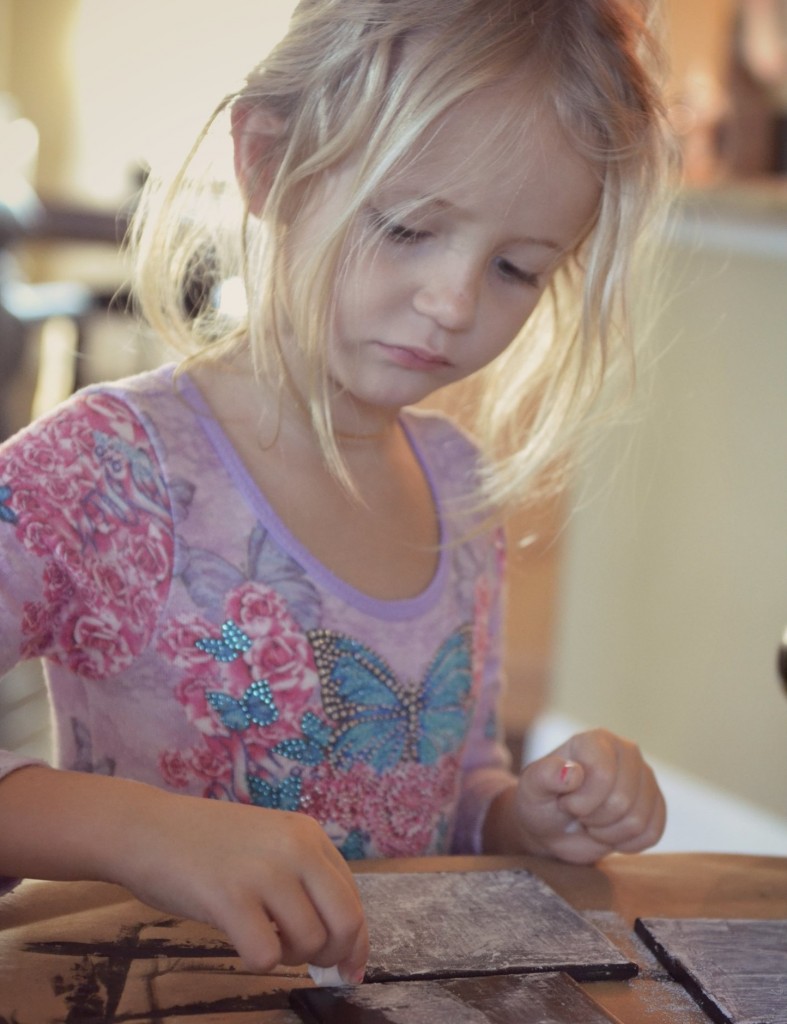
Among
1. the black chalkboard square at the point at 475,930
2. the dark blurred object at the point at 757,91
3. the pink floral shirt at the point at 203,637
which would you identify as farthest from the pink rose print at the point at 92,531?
the dark blurred object at the point at 757,91

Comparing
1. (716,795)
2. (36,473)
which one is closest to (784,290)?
(716,795)

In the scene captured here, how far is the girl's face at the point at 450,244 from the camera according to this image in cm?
81

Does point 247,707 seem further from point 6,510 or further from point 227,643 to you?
point 6,510

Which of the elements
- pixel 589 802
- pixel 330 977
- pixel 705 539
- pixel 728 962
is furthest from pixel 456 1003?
pixel 705 539

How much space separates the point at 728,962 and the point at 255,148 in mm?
582

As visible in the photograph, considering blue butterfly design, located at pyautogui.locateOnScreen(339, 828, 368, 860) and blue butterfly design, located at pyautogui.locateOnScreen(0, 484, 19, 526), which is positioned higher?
blue butterfly design, located at pyautogui.locateOnScreen(0, 484, 19, 526)

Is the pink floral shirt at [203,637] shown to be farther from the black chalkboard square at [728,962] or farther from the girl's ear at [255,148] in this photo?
the black chalkboard square at [728,962]

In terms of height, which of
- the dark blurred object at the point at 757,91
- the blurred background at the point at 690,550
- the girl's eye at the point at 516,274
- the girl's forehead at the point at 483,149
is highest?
the dark blurred object at the point at 757,91

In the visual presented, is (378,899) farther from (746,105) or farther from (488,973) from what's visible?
(746,105)

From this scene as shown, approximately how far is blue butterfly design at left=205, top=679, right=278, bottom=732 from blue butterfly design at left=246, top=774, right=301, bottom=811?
0.04 meters

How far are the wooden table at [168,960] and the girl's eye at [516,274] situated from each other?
1.22ft

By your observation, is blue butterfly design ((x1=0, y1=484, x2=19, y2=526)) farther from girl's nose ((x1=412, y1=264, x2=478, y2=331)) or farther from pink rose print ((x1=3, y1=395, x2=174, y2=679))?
girl's nose ((x1=412, y1=264, x2=478, y2=331))

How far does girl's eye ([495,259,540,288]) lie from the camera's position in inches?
33.8

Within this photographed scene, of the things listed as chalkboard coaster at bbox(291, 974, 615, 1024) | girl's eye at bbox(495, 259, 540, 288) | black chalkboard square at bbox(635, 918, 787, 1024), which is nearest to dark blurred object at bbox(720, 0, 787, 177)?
girl's eye at bbox(495, 259, 540, 288)
